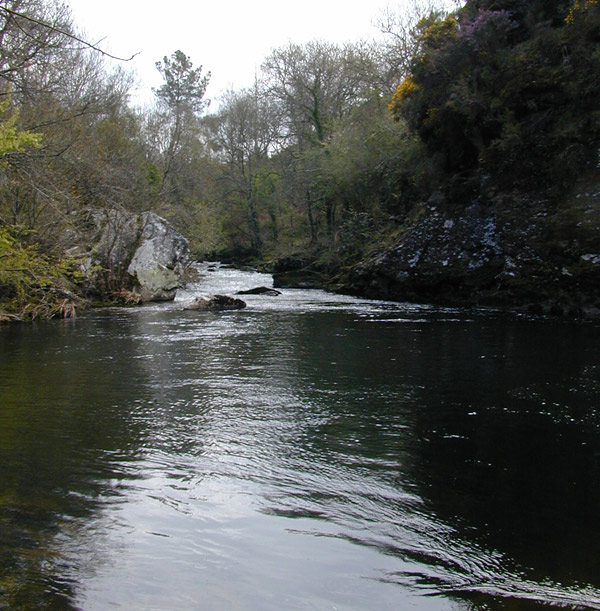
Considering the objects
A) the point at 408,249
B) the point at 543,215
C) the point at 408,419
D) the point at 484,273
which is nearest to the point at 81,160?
the point at 408,249

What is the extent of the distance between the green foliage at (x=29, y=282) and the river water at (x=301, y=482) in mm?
5662

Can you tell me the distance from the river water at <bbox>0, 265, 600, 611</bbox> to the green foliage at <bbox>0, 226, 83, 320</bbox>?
223 inches

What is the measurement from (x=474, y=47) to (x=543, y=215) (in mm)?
6391

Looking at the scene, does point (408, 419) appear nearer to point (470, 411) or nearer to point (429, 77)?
point (470, 411)

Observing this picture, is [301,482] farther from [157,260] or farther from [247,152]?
[247,152]

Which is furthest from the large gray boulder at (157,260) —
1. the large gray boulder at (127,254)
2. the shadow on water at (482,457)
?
the shadow on water at (482,457)

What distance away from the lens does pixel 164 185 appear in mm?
30297

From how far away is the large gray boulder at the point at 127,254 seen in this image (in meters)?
19.5

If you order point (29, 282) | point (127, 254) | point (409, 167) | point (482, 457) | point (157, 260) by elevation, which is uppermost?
point (409, 167)

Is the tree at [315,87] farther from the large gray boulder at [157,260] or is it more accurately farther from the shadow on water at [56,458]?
the shadow on water at [56,458]

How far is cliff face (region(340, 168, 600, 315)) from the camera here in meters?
14.7

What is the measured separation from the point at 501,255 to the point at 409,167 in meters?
8.95

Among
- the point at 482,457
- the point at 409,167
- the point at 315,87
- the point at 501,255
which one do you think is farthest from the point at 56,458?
the point at 315,87

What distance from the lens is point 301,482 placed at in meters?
4.29
